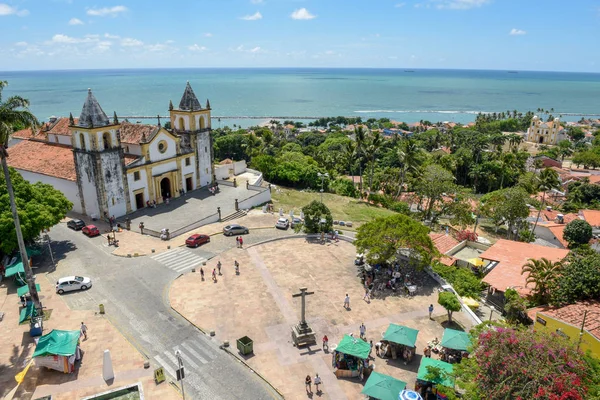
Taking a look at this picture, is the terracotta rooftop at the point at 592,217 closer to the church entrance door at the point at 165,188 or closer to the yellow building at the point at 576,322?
the yellow building at the point at 576,322

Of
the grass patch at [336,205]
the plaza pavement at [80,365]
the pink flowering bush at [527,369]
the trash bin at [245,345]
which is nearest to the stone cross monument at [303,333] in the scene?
the trash bin at [245,345]

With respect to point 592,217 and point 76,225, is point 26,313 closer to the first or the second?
point 76,225

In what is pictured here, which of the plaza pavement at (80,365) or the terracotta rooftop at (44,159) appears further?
the terracotta rooftop at (44,159)

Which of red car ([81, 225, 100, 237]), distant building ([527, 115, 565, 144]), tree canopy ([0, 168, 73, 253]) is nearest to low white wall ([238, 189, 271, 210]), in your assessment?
red car ([81, 225, 100, 237])

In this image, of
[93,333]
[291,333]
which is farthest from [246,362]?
[93,333]

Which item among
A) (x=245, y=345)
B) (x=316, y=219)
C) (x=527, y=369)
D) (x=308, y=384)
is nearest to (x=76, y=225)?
(x=316, y=219)

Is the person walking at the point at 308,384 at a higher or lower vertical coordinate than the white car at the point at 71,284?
lower

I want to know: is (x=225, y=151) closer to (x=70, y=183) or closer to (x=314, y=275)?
(x=70, y=183)
